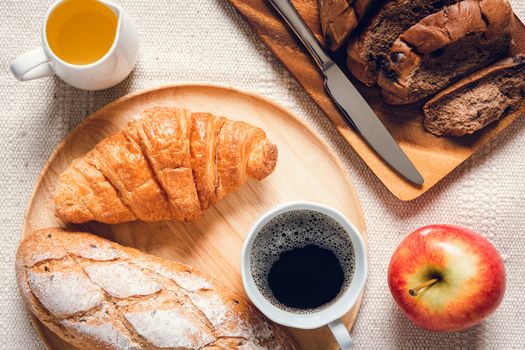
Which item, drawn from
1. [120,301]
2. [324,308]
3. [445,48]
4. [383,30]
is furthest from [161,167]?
[445,48]

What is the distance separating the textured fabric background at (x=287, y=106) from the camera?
1.86 metres

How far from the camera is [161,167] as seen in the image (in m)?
1.66

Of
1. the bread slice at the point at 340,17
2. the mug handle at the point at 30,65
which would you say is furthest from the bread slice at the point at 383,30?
the mug handle at the point at 30,65

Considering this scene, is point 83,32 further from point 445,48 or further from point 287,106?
point 445,48

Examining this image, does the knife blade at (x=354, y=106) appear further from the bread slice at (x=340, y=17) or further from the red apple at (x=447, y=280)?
the red apple at (x=447, y=280)

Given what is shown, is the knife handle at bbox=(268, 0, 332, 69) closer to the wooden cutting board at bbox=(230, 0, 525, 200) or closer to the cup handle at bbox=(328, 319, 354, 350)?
the wooden cutting board at bbox=(230, 0, 525, 200)

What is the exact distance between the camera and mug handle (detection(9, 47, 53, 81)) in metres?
1.64

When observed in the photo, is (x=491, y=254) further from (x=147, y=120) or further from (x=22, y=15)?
(x=22, y=15)

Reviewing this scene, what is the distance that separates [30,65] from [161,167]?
1.48 feet

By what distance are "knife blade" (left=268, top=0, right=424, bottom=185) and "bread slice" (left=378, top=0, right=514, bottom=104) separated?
88 mm

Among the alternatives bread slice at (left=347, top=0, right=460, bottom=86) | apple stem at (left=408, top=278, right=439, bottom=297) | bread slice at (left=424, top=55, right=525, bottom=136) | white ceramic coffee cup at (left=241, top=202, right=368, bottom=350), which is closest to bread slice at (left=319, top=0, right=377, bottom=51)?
bread slice at (left=347, top=0, right=460, bottom=86)

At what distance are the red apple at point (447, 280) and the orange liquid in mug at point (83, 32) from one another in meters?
1.05

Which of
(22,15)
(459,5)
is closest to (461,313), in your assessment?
(459,5)

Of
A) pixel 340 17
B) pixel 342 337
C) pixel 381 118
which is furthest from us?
pixel 381 118
